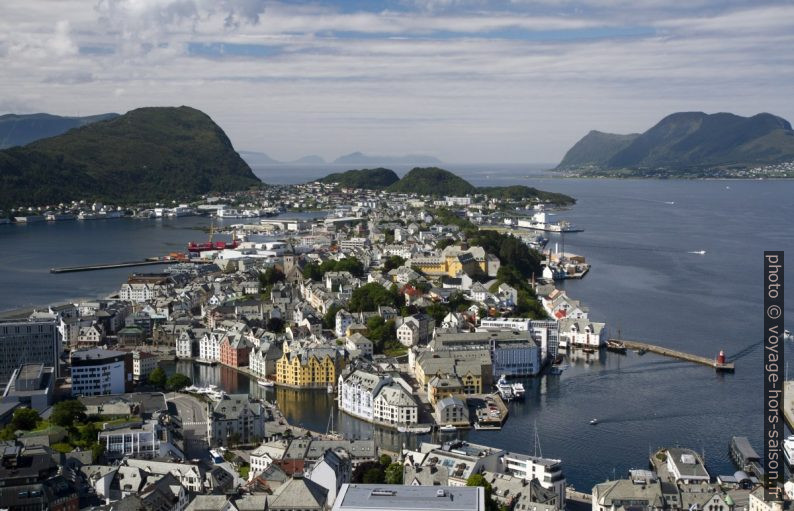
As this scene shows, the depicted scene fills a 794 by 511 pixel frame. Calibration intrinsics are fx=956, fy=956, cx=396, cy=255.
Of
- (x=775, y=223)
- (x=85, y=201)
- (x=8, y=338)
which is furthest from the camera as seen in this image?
(x=85, y=201)

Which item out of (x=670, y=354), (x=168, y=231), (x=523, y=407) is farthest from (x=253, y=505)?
(x=168, y=231)

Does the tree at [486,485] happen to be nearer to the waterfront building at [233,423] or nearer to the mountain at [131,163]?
the waterfront building at [233,423]

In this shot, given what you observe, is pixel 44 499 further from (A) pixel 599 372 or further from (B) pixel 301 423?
(A) pixel 599 372

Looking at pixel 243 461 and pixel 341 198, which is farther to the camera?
pixel 341 198

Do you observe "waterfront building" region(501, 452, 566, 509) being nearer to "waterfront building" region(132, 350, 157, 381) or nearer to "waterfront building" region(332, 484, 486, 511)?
"waterfront building" region(332, 484, 486, 511)

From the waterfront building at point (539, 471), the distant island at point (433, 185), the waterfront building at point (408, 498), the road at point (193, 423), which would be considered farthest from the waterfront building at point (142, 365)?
the distant island at point (433, 185)

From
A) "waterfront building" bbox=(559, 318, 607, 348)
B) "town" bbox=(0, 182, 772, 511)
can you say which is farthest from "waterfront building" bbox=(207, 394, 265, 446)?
"waterfront building" bbox=(559, 318, 607, 348)
